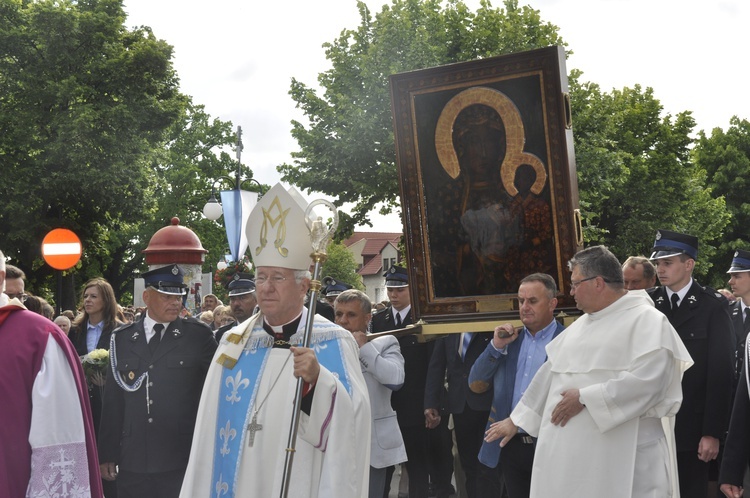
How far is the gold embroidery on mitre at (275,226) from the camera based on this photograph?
577 cm

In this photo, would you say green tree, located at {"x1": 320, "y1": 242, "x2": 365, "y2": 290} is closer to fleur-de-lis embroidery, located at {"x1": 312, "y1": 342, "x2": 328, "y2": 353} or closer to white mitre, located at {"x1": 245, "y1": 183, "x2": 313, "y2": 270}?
white mitre, located at {"x1": 245, "y1": 183, "x2": 313, "y2": 270}

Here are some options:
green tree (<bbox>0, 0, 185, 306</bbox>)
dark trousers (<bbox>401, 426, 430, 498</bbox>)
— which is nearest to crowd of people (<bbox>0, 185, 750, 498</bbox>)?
dark trousers (<bbox>401, 426, 430, 498</bbox>)

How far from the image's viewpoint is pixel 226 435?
5586mm

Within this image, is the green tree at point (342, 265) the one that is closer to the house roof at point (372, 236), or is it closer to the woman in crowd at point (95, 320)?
the house roof at point (372, 236)

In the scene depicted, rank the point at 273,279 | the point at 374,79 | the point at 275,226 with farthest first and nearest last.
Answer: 1. the point at 374,79
2. the point at 275,226
3. the point at 273,279

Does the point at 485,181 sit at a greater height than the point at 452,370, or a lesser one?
greater

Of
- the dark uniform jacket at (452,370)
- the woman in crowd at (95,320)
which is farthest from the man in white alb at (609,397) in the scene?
the woman in crowd at (95,320)

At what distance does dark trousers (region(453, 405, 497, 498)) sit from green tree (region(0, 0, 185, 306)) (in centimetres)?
3016

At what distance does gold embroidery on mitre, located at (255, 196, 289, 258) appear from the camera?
5.77 metres

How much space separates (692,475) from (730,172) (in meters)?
58.0

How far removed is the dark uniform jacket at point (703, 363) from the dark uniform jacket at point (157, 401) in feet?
12.3

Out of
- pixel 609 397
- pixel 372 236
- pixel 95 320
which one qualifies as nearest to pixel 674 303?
pixel 609 397

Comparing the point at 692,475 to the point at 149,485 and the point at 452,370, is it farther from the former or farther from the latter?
the point at 149,485

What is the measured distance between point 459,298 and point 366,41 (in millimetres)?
26537
